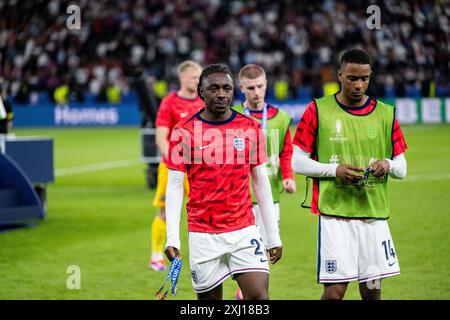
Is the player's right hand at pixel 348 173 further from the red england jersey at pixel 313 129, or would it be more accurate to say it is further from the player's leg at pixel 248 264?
the player's leg at pixel 248 264

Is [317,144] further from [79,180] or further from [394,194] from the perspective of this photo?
[79,180]

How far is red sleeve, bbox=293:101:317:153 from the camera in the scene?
246 inches

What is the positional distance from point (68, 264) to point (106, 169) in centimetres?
1091

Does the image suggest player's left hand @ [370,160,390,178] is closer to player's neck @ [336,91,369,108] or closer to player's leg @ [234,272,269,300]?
player's neck @ [336,91,369,108]

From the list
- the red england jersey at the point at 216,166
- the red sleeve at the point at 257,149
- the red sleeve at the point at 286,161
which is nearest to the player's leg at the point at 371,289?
the red england jersey at the point at 216,166

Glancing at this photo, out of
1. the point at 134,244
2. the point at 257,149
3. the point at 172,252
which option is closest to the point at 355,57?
the point at 257,149

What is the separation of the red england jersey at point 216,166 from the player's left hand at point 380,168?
2.76ft

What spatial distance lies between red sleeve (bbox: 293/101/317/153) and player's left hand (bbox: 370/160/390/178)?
19.6 inches

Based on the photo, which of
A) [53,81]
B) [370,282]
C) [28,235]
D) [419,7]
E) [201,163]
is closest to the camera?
[201,163]

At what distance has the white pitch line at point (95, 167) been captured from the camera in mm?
20688

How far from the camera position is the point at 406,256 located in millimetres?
10383

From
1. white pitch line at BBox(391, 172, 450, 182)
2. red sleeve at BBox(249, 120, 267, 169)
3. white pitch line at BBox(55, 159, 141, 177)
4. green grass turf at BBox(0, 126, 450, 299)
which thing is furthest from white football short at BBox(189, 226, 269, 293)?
white pitch line at BBox(55, 159, 141, 177)

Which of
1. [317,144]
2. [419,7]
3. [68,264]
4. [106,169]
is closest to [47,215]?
[68,264]

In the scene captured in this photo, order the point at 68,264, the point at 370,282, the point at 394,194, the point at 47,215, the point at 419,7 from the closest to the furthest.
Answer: the point at 370,282
the point at 68,264
the point at 47,215
the point at 394,194
the point at 419,7
